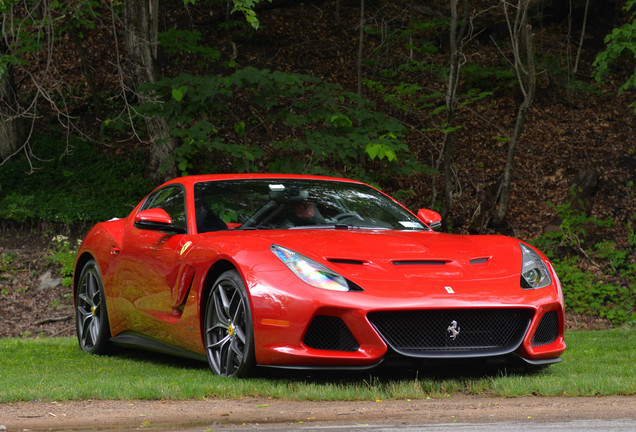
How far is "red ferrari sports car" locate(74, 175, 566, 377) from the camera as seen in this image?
16.4 feet

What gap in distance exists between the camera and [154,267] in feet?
21.4

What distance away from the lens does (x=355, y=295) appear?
4.94m

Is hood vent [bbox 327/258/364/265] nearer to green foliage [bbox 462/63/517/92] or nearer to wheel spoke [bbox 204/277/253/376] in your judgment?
wheel spoke [bbox 204/277/253/376]

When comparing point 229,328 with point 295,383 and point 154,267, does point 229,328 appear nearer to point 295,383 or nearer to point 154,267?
point 295,383

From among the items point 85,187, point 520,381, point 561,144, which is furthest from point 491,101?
point 520,381

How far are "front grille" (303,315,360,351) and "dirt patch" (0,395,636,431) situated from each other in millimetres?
427

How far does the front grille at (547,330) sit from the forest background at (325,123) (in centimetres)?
653

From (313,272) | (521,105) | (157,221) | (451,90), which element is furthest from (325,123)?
(313,272)

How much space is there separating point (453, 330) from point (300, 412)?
1.19 meters

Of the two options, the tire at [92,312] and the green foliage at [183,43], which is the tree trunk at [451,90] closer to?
the green foliage at [183,43]

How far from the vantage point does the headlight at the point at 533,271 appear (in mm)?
5464

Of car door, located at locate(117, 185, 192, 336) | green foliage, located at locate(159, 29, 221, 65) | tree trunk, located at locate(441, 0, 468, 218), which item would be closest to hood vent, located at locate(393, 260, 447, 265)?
car door, located at locate(117, 185, 192, 336)

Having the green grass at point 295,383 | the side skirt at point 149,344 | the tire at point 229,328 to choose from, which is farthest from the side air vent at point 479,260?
the side skirt at point 149,344

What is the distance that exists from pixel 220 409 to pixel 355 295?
1018mm
